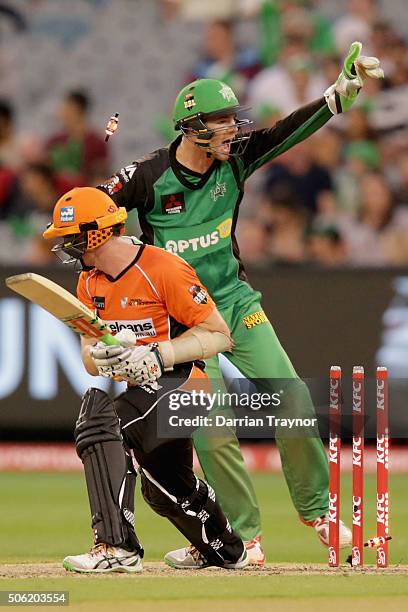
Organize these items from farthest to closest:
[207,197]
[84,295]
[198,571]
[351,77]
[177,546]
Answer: [177,546]
[207,197]
[351,77]
[198,571]
[84,295]

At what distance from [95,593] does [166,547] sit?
7.15 ft

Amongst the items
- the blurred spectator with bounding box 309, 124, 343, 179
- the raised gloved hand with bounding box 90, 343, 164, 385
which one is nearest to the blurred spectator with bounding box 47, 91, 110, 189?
the blurred spectator with bounding box 309, 124, 343, 179

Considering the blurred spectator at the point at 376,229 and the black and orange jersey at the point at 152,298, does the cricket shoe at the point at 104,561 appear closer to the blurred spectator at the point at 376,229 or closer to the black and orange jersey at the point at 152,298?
the black and orange jersey at the point at 152,298

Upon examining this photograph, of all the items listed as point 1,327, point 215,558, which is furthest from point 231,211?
point 1,327

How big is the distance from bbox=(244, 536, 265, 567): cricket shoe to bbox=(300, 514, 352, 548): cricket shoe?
0.27 meters

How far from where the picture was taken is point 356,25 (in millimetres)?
11852

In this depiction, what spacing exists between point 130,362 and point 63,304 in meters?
0.33

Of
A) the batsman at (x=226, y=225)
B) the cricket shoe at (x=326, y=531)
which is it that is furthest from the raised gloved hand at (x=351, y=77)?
the cricket shoe at (x=326, y=531)

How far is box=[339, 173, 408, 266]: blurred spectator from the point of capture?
10.8 m

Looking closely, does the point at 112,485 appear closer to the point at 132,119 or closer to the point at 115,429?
the point at 115,429

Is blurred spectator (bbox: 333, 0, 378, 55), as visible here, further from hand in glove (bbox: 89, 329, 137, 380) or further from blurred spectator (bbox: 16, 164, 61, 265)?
hand in glove (bbox: 89, 329, 137, 380)

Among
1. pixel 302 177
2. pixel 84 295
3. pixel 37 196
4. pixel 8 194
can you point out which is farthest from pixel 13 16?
pixel 84 295

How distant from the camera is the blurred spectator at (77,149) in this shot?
457 inches

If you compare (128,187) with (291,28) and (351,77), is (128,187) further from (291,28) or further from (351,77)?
(291,28)
